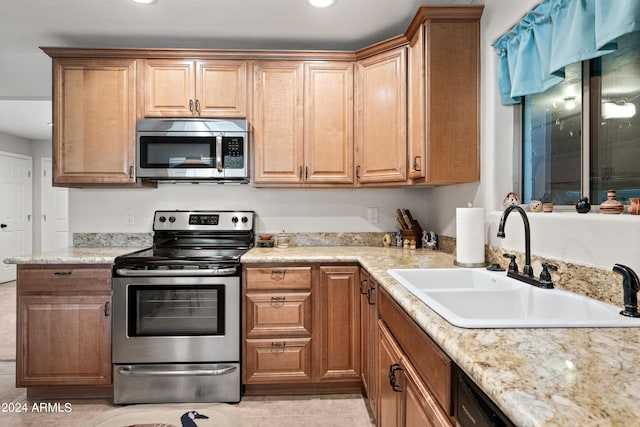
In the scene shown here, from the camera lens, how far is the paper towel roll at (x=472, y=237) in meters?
1.96

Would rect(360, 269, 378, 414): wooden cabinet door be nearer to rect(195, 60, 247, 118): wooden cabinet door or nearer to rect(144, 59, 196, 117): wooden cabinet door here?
rect(195, 60, 247, 118): wooden cabinet door

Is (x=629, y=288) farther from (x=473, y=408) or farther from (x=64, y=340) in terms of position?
(x=64, y=340)

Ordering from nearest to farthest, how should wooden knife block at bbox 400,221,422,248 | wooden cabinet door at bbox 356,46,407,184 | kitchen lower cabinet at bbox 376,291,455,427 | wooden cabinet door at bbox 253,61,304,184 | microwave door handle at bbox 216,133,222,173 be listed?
kitchen lower cabinet at bbox 376,291,455,427 < wooden cabinet door at bbox 356,46,407,184 < microwave door handle at bbox 216,133,222,173 < wooden cabinet door at bbox 253,61,304,184 < wooden knife block at bbox 400,221,422,248

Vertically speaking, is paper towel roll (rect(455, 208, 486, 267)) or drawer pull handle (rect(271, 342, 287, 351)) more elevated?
paper towel roll (rect(455, 208, 486, 267))

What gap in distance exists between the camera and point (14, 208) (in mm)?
6027

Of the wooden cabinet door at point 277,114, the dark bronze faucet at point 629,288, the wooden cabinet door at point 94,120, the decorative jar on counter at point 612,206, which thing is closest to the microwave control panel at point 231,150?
the wooden cabinet door at point 277,114

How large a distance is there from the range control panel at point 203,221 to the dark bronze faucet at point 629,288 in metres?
2.39

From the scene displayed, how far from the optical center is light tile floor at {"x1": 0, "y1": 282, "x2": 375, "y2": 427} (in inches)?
85.0

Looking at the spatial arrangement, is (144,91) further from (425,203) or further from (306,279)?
(425,203)

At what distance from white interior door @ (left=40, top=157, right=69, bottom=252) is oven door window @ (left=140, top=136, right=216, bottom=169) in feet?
16.5

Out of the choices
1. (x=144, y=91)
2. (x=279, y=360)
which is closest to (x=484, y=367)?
(x=279, y=360)

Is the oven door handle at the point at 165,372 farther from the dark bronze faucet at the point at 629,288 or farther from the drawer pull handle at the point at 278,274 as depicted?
the dark bronze faucet at the point at 629,288

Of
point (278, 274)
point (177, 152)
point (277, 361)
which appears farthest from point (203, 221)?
point (277, 361)

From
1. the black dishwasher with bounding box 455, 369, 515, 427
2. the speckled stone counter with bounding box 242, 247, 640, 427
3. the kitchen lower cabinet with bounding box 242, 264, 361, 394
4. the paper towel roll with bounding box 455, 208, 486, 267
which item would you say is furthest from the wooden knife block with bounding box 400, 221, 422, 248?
the black dishwasher with bounding box 455, 369, 515, 427
